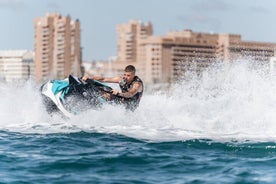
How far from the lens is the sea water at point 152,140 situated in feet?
32.3

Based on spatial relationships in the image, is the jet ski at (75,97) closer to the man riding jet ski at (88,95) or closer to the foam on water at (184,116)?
the man riding jet ski at (88,95)

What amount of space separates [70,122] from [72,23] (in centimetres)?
14059

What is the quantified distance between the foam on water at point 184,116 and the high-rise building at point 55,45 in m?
123

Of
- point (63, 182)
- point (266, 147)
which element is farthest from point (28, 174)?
point (266, 147)

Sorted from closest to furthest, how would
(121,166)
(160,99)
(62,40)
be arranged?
(121,166), (160,99), (62,40)

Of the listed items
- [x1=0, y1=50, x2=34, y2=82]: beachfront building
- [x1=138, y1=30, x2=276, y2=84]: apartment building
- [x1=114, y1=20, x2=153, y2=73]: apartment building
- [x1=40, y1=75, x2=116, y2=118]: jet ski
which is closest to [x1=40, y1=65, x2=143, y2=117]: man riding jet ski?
[x1=40, y1=75, x2=116, y2=118]: jet ski

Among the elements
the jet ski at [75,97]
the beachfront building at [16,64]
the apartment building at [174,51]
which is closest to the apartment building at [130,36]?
the beachfront building at [16,64]

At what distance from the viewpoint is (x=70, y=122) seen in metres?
15.5

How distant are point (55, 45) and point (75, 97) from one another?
13780 centimetres

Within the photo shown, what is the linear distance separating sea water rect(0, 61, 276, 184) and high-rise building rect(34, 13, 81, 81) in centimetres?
12444

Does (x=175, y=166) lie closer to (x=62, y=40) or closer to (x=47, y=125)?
(x=47, y=125)

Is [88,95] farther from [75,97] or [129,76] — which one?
[129,76]

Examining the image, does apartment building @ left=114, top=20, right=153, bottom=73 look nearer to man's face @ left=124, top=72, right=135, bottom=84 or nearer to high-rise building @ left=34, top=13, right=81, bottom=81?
high-rise building @ left=34, top=13, right=81, bottom=81

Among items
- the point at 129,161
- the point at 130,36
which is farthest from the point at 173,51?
the point at 129,161
